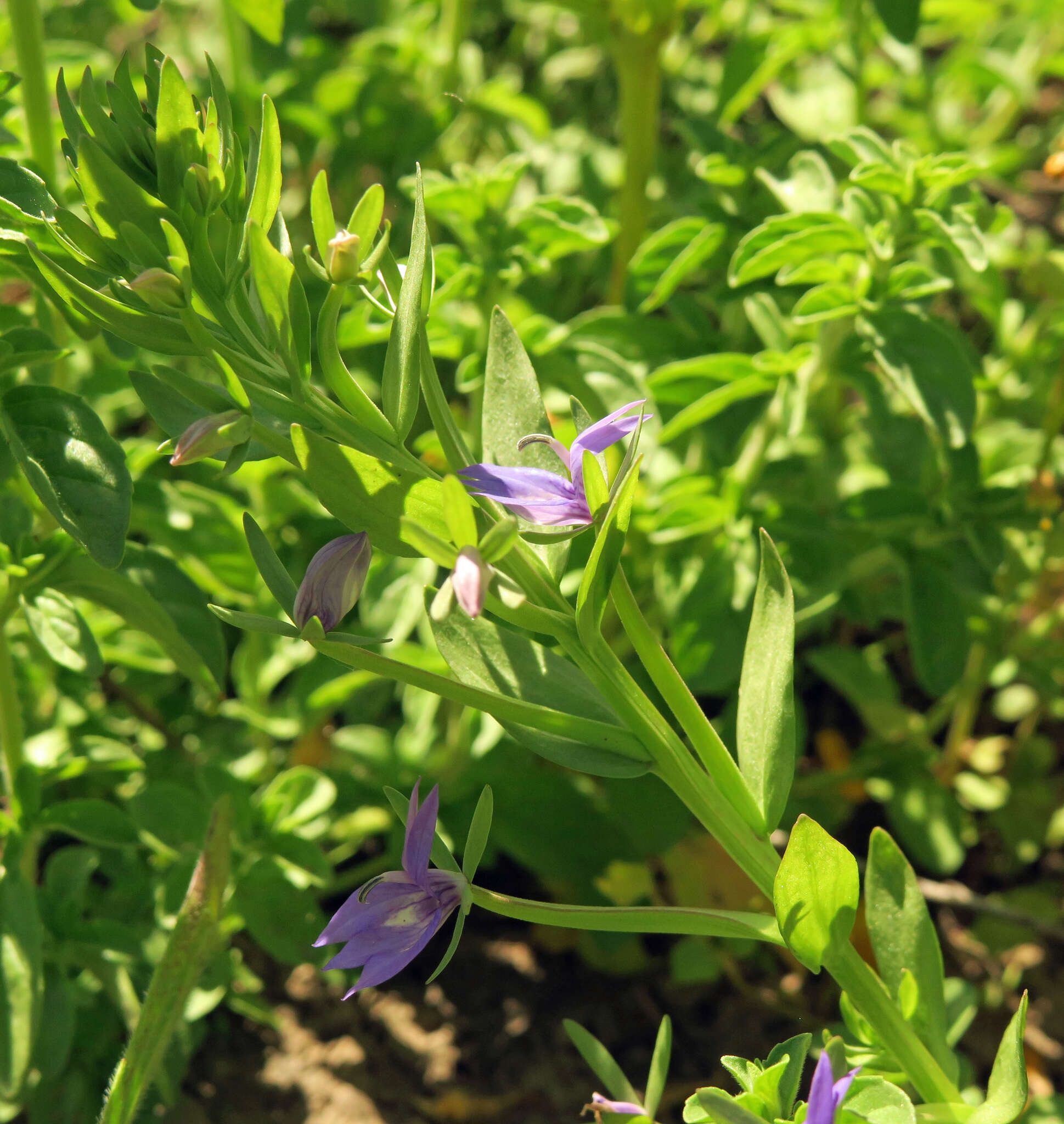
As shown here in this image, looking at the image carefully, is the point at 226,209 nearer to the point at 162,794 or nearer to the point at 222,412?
the point at 222,412

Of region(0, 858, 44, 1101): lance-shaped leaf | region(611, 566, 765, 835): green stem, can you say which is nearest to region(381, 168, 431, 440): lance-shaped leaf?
region(611, 566, 765, 835): green stem

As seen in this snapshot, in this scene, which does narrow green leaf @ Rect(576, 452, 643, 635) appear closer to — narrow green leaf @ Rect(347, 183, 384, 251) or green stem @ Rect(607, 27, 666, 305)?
narrow green leaf @ Rect(347, 183, 384, 251)

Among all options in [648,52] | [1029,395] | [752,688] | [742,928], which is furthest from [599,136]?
[742,928]

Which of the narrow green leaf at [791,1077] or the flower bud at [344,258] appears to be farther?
the narrow green leaf at [791,1077]

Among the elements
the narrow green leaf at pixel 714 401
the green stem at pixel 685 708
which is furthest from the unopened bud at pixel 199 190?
the narrow green leaf at pixel 714 401

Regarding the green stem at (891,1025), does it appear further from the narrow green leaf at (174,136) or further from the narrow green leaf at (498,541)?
the narrow green leaf at (174,136)
